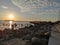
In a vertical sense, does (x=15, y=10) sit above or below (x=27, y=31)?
above

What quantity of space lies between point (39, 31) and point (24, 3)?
1.69 ft

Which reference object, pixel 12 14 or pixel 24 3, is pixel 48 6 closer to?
pixel 24 3

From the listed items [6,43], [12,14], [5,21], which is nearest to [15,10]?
[12,14]

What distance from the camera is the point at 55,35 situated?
2.38m

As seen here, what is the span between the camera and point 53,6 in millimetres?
2467

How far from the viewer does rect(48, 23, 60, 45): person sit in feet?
7.66

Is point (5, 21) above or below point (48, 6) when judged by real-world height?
below

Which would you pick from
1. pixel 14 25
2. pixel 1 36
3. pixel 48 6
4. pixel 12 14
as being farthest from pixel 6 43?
pixel 48 6

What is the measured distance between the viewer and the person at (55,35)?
7.66 feet

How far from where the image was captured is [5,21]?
8.02 feet

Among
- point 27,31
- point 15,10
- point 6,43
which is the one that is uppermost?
point 15,10

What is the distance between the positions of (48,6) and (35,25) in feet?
1.21

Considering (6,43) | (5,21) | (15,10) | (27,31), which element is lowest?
(6,43)

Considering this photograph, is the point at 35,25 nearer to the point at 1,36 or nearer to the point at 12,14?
the point at 12,14
